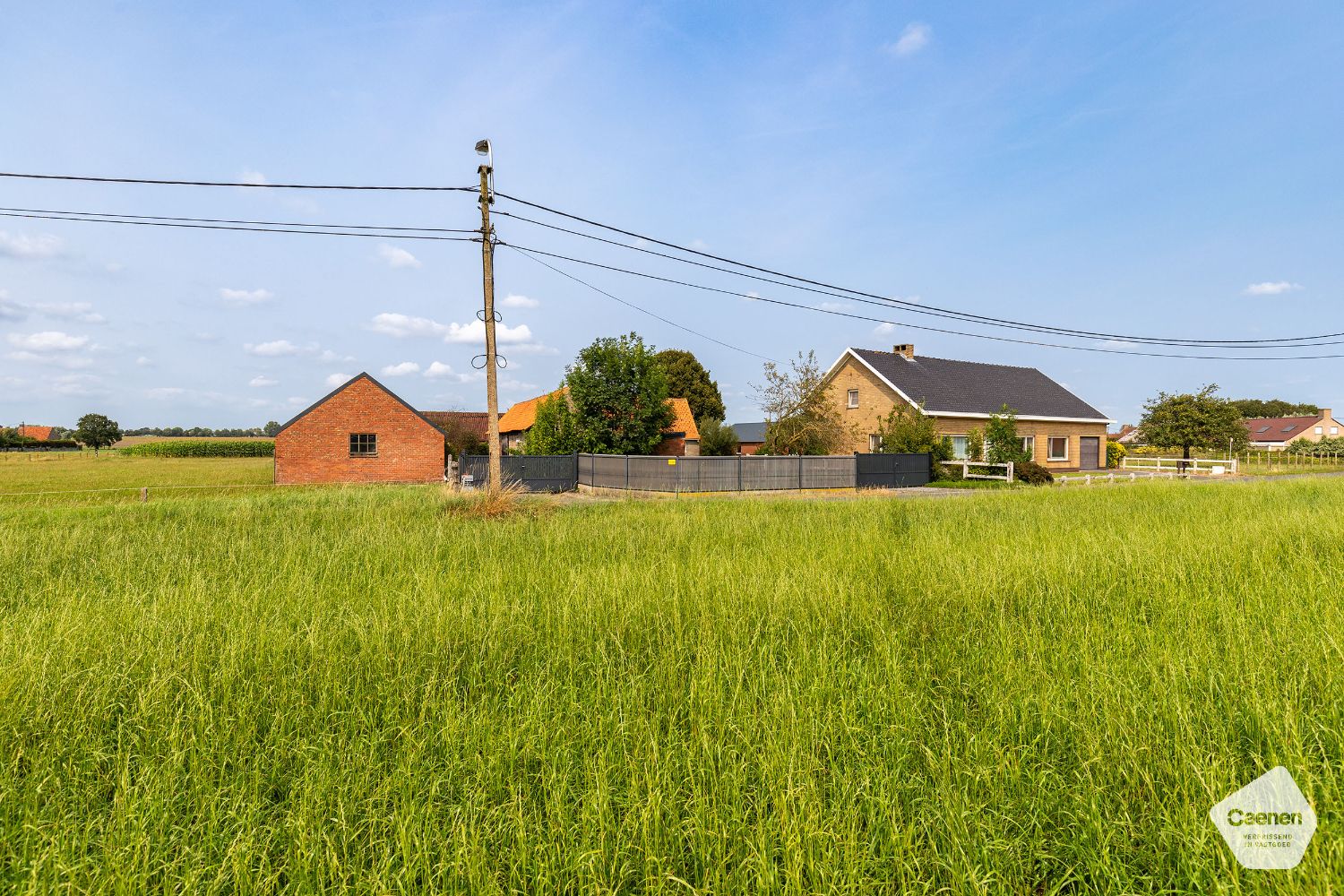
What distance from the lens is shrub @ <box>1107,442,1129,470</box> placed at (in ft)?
133

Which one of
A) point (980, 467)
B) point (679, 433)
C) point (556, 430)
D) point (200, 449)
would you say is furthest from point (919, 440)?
point (200, 449)

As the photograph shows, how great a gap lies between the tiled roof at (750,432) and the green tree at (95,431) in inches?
3989

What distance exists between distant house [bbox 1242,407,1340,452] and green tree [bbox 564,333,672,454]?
267ft

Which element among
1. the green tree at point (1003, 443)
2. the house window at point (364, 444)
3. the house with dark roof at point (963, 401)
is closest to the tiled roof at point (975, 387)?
the house with dark roof at point (963, 401)

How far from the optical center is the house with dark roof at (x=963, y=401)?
31812 millimetres

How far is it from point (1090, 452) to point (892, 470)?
2099 cm

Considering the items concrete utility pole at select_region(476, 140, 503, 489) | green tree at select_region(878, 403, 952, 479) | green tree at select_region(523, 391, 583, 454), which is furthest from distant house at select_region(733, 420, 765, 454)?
concrete utility pole at select_region(476, 140, 503, 489)

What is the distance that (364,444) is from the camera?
103ft

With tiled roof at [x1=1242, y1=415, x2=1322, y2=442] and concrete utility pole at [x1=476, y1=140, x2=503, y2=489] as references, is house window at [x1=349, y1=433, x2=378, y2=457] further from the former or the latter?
tiled roof at [x1=1242, y1=415, x2=1322, y2=442]

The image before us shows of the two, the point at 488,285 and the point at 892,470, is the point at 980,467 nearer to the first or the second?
the point at 892,470

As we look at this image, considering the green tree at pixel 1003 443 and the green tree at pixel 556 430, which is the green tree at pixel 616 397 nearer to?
the green tree at pixel 556 430

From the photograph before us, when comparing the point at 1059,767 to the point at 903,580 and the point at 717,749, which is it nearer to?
the point at 717,749

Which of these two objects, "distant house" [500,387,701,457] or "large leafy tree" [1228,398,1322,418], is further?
"large leafy tree" [1228,398,1322,418]

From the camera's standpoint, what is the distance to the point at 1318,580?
5.64 metres
